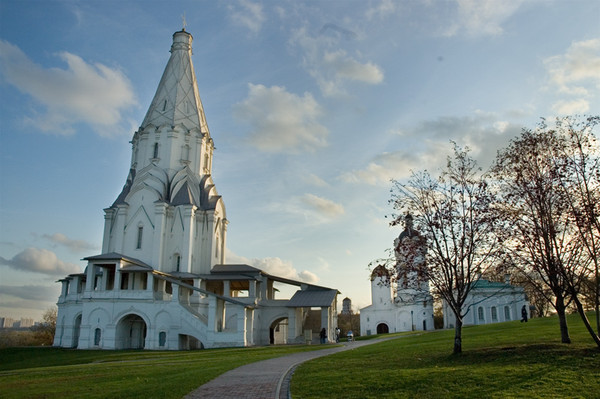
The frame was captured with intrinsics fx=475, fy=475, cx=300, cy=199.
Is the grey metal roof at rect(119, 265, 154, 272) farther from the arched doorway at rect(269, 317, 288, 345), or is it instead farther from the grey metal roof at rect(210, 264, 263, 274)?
the arched doorway at rect(269, 317, 288, 345)

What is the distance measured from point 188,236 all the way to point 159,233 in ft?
8.01

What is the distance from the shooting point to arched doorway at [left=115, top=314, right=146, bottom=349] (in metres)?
35.1

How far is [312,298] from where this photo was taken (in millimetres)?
40312

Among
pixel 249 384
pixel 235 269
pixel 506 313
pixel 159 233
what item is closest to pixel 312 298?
pixel 235 269

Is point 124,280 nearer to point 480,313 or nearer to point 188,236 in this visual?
point 188,236

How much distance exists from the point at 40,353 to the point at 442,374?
30094mm

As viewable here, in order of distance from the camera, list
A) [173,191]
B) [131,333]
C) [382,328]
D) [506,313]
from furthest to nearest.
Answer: [382,328], [506,313], [173,191], [131,333]

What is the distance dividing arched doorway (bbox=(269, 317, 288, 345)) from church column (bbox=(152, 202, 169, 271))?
446 inches

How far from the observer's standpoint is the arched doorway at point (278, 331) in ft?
141

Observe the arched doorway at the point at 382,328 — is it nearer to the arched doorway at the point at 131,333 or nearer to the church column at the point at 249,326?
the church column at the point at 249,326

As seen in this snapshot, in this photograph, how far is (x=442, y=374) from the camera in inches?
489

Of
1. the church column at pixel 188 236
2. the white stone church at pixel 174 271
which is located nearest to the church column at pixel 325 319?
the white stone church at pixel 174 271

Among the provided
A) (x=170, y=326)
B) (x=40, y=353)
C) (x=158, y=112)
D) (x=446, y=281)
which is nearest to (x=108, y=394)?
(x=446, y=281)

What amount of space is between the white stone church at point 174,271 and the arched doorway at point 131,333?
76 millimetres
